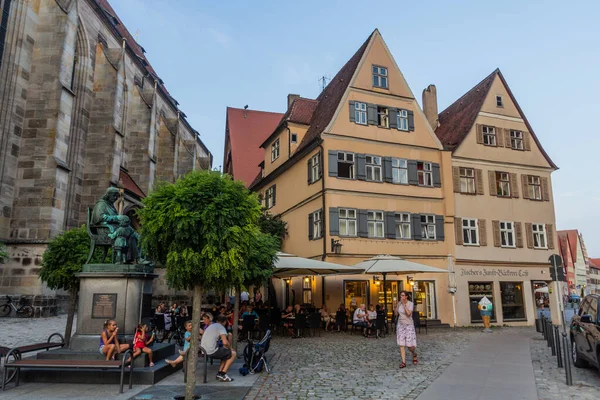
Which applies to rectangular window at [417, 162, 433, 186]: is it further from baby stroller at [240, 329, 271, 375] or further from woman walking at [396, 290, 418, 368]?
baby stroller at [240, 329, 271, 375]

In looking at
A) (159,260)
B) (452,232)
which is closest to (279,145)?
(452,232)

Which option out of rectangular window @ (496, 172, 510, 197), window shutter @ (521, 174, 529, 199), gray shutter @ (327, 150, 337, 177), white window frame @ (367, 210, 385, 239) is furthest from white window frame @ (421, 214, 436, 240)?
window shutter @ (521, 174, 529, 199)

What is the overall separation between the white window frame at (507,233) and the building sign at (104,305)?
20255 millimetres

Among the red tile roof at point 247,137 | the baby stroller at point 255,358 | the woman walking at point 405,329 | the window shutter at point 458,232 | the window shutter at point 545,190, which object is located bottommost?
the baby stroller at point 255,358

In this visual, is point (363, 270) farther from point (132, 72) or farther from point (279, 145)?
point (132, 72)

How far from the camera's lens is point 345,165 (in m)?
21.3

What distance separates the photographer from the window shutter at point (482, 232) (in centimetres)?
2320

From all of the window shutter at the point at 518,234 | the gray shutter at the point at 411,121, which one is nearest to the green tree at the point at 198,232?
the gray shutter at the point at 411,121

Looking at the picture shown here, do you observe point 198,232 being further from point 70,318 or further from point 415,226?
point 415,226

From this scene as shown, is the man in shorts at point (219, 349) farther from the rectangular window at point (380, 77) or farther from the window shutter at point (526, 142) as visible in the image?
the window shutter at point (526, 142)

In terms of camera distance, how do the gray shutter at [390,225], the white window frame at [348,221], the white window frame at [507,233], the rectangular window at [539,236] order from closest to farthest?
the white window frame at [348,221]
the gray shutter at [390,225]
the white window frame at [507,233]
the rectangular window at [539,236]

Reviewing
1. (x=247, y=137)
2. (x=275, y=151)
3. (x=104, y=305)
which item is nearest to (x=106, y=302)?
(x=104, y=305)

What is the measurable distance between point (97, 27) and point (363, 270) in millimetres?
20489

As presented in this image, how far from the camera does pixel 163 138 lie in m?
36.7
